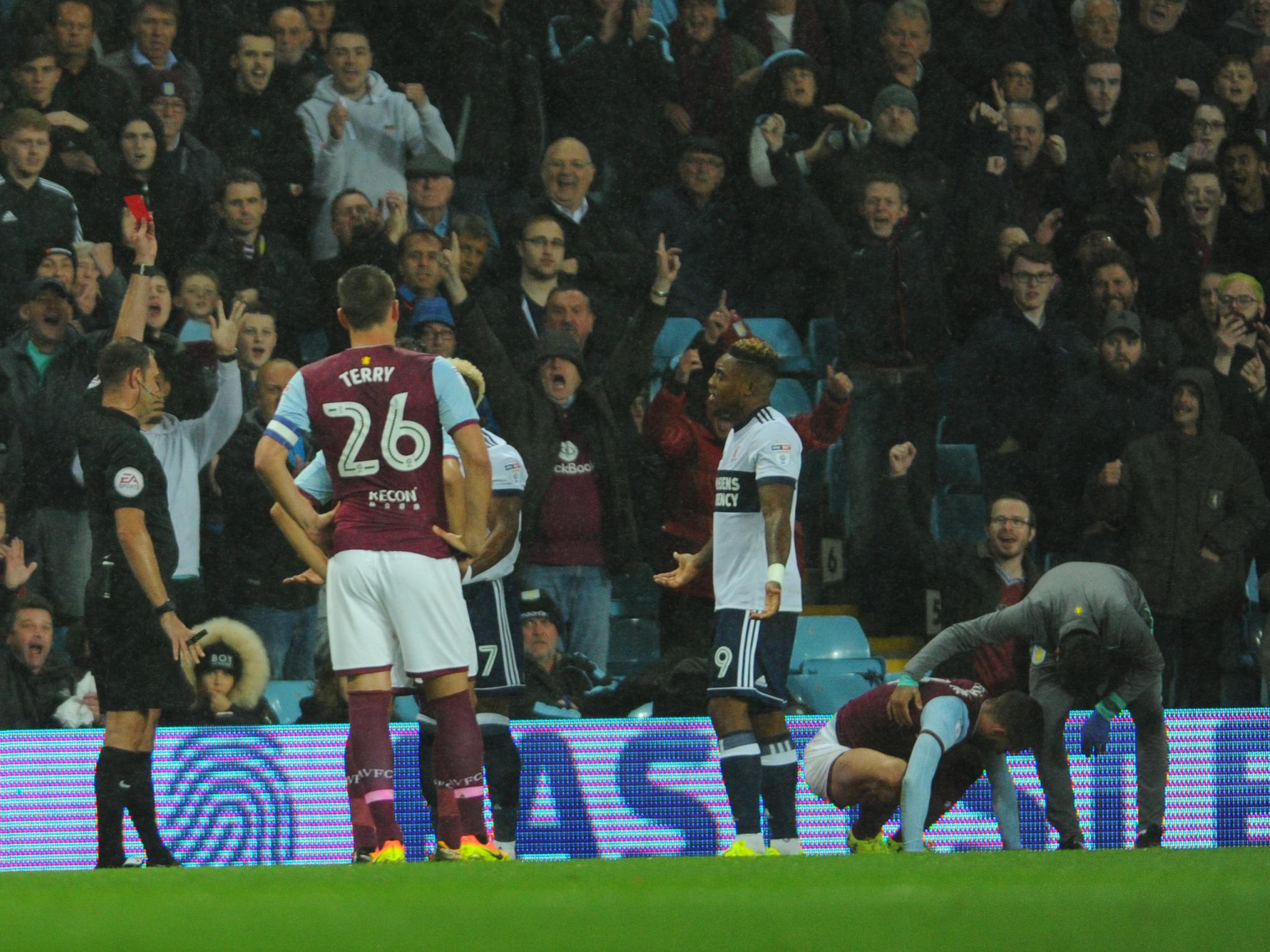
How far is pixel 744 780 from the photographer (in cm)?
618

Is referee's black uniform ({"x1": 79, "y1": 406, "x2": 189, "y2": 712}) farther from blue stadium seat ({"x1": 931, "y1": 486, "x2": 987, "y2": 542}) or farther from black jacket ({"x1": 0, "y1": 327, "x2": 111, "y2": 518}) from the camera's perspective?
blue stadium seat ({"x1": 931, "y1": 486, "x2": 987, "y2": 542})

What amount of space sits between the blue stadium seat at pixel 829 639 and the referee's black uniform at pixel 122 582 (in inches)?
129

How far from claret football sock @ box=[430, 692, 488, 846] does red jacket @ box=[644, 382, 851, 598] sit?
11.1 ft

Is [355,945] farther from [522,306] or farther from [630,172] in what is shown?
[630,172]

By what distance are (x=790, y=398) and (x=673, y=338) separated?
751 mm

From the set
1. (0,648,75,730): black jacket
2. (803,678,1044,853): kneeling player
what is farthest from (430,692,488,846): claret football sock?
(0,648,75,730): black jacket

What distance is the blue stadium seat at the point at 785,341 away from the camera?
10070 millimetres

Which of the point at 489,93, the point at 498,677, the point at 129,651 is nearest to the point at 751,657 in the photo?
the point at 498,677

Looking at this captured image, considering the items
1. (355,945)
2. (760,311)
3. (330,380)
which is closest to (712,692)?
(330,380)

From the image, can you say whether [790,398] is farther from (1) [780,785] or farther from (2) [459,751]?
(2) [459,751]

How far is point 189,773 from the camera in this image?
24.4 feet

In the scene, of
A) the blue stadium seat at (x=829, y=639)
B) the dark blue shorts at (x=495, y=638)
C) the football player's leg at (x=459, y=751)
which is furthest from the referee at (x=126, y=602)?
the blue stadium seat at (x=829, y=639)

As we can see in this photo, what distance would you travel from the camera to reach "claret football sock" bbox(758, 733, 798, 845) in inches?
250

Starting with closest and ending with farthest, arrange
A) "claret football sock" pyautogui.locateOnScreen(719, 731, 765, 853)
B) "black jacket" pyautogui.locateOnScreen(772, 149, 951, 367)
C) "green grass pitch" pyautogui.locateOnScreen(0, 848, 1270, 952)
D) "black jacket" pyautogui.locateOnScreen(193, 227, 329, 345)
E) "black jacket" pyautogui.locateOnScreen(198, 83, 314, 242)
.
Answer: "green grass pitch" pyautogui.locateOnScreen(0, 848, 1270, 952)
"claret football sock" pyautogui.locateOnScreen(719, 731, 765, 853)
"black jacket" pyautogui.locateOnScreen(193, 227, 329, 345)
"black jacket" pyautogui.locateOnScreen(198, 83, 314, 242)
"black jacket" pyautogui.locateOnScreen(772, 149, 951, 367)
